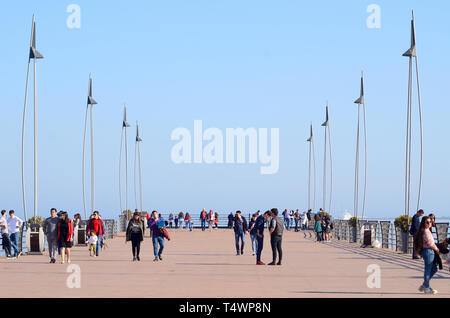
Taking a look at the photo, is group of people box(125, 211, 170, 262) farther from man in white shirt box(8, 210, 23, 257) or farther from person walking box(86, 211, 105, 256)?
man in white shirt box(8, 210, 23, 257)

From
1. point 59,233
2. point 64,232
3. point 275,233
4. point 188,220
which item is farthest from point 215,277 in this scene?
point 188,220

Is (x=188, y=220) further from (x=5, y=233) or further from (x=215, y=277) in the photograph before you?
(x=215, y=277)

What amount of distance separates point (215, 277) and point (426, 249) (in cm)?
598

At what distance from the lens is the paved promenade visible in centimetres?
1638

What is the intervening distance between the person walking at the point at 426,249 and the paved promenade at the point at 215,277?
0.37 meters

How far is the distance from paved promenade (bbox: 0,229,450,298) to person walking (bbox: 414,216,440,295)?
0.37 m

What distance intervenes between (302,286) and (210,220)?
169ft

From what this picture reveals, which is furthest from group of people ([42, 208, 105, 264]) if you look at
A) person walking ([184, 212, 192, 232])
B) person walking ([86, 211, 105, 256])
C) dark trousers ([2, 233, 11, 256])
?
person walking ([184, 212, 192, 232])

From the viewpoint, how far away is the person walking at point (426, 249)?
1628 centimetres

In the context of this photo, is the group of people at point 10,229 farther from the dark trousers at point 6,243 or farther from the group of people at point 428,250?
the group of people at point 428,250

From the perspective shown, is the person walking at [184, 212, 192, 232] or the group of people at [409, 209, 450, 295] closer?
the group of people at [409, 209, 450, 295]
